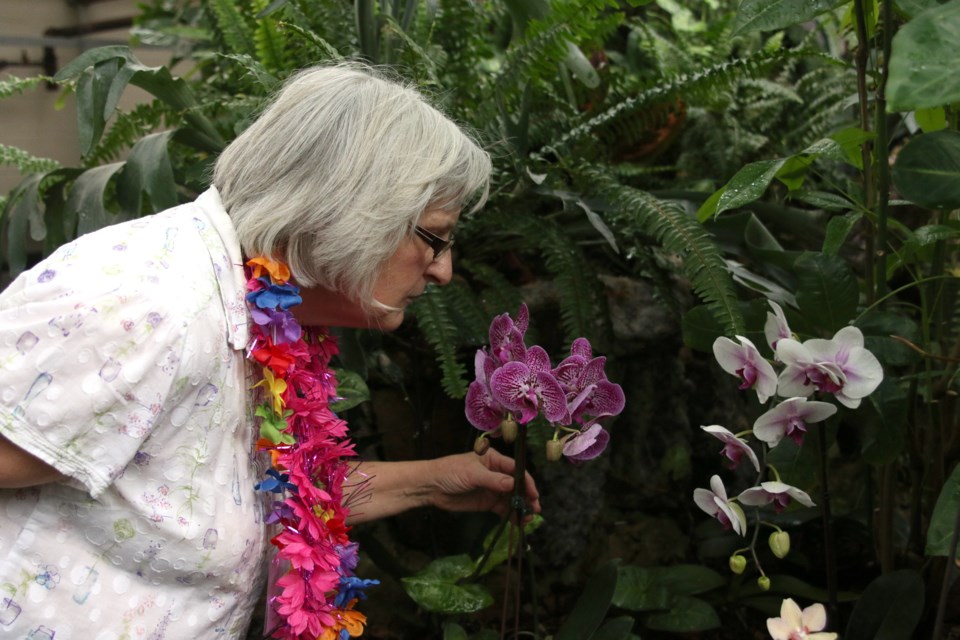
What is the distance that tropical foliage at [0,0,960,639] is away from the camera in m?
1.29

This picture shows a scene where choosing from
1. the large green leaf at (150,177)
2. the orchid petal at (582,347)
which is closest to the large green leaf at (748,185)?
the orchid petal at (582,347)

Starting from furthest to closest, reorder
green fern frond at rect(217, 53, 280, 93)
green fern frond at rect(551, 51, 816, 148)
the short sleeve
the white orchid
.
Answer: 1. green fern frond at rect(551, 51, 816, 148)
2. green fern frond at rect(217, 53, 280, 93)
3. the white orchid
4. the short sleeve

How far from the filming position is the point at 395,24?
165cm

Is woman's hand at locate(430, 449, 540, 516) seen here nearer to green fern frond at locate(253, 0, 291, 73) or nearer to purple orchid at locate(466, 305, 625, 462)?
purple orchid at locate(466, 305, 625, 462)

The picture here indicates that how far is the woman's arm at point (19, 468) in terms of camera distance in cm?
97

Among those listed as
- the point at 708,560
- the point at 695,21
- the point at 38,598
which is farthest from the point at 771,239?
the point at 695,21

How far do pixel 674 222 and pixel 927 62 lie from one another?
0.70 metres

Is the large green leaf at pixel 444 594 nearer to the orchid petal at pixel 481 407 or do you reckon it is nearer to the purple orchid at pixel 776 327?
the orchid petal at pixel 481 407

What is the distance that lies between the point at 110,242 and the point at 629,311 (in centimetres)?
119

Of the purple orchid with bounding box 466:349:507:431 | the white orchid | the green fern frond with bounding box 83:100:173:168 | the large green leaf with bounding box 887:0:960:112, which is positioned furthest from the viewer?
the green fern frond with bounding box 83:100:173:168

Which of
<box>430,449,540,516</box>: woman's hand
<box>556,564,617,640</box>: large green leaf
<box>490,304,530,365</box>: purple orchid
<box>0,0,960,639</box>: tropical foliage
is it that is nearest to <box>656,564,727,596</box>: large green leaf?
<box>0,0,960,639</box>: tropical foliage

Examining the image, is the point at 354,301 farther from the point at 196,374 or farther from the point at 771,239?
the point at 771,239

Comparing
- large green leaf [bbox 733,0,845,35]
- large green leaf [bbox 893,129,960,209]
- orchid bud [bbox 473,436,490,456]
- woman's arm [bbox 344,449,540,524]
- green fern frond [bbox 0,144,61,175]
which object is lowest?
woman's arm [bbox 344,449,540,524]

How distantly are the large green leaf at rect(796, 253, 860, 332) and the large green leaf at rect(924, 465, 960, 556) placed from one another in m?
0.28
